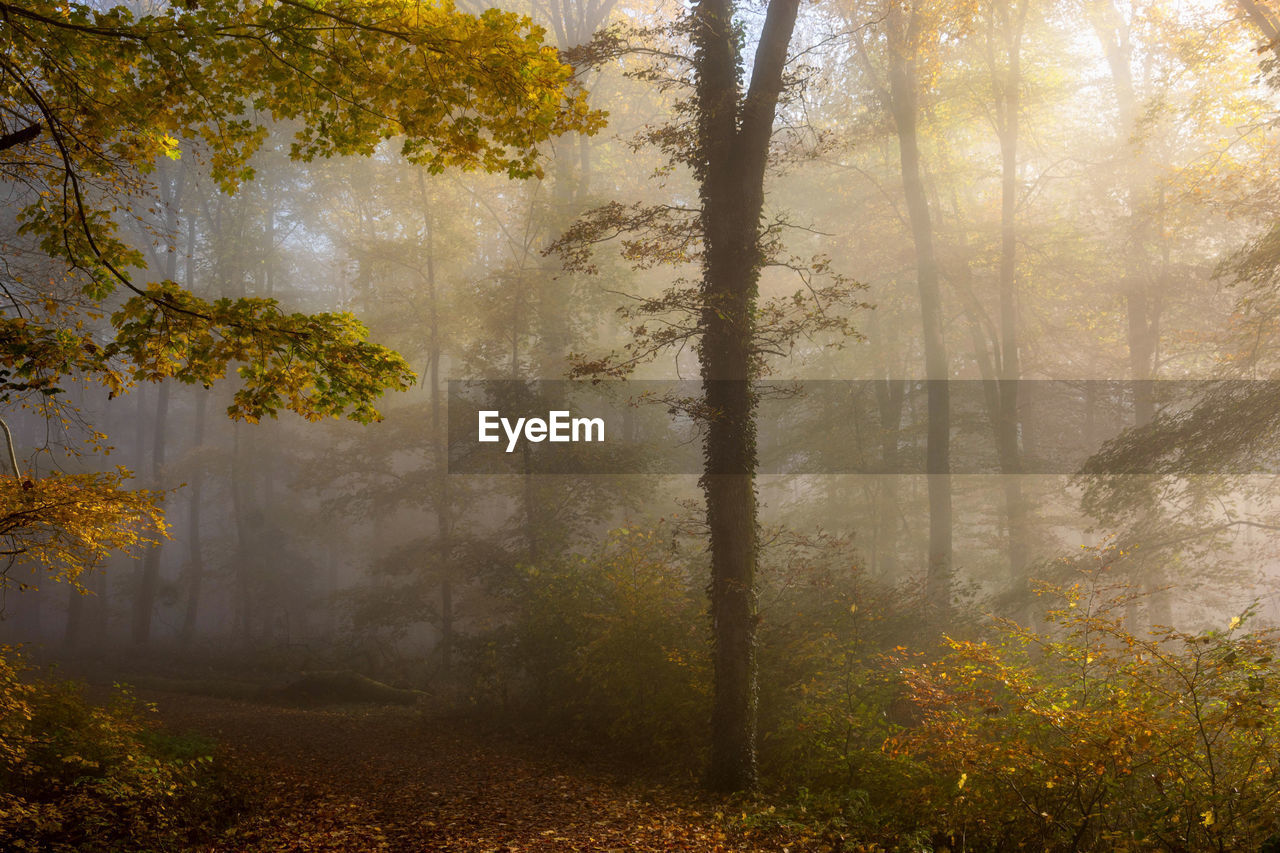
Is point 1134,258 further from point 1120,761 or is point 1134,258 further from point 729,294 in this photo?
point 1120,761

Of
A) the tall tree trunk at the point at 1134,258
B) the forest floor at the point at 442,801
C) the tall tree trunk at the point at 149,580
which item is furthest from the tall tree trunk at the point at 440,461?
the tall tree trunk at the point at 1134,258

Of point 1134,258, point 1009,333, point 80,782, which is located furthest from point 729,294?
point 1134,258

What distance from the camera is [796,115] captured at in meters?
24.1

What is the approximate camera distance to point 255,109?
4.77 metres

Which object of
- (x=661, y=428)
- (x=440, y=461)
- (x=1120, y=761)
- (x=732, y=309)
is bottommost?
(x=1120, y=761)

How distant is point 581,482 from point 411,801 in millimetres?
10004

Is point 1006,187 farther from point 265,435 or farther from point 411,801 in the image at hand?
point 265,435

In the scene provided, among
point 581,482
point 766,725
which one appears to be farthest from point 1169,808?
point 581,482

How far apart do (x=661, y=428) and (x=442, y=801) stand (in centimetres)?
1347

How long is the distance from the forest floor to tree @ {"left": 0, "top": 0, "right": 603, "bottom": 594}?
3494mm

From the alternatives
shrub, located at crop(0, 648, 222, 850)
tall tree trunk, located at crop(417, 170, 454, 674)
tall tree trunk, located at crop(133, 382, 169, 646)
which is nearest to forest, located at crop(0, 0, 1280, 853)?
shrub, located at crop(0, 648, 222, 850)

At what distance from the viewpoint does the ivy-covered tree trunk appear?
792 centimetres

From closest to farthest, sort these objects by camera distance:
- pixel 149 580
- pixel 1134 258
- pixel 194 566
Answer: pixel 1134 258 → pixel 149 580 → pixel 194 566

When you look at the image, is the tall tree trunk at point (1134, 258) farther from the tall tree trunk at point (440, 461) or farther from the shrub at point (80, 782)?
the shrub at point (80, 782)
